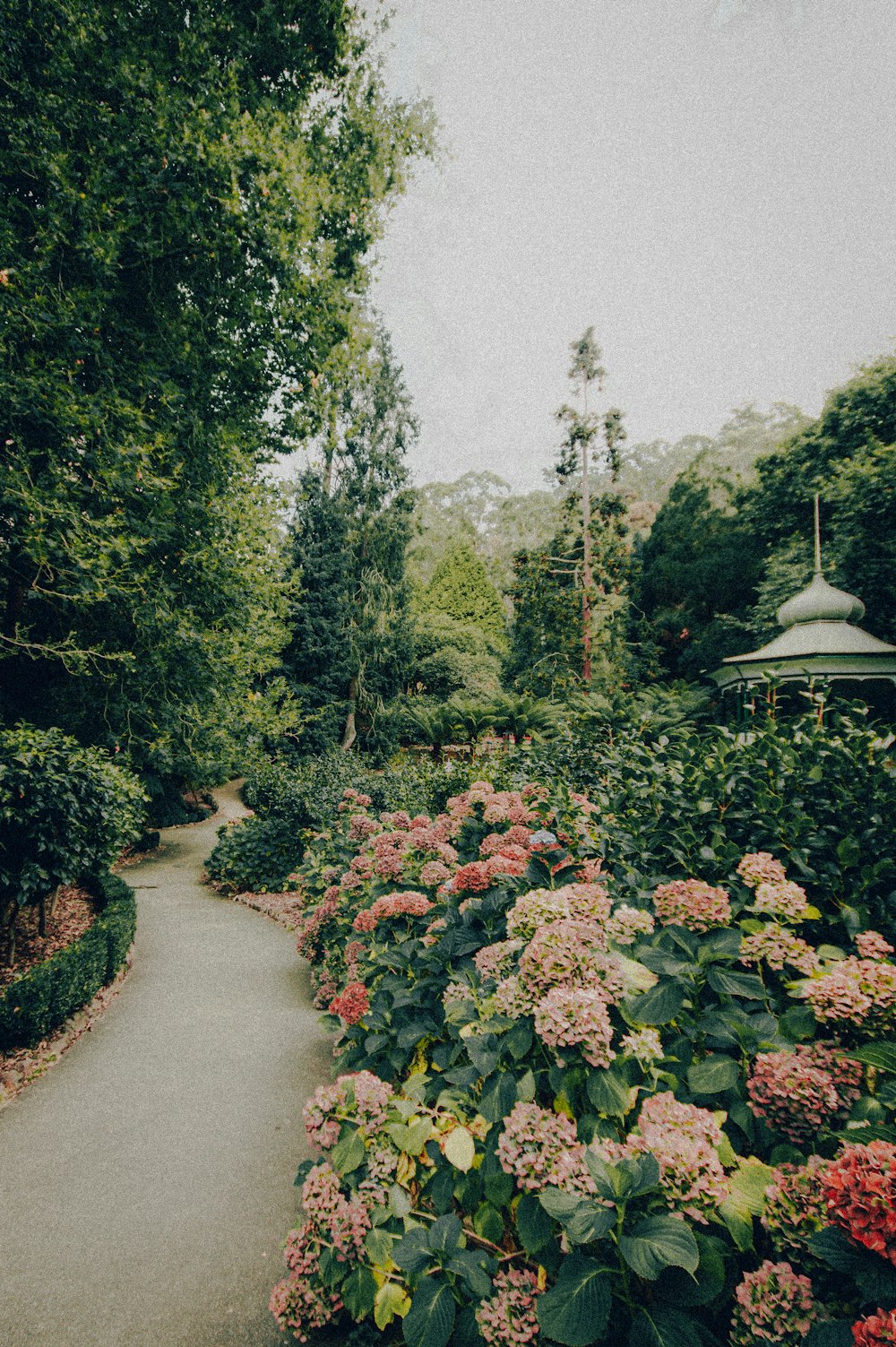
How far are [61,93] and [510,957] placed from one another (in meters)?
9.10

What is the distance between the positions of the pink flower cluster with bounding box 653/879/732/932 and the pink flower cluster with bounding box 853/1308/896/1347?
91cm

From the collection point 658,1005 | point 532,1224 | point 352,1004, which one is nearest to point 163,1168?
point 352,1004

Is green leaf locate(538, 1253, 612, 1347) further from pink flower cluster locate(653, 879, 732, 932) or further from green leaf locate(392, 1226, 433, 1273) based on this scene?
pink flower cluster locate(653, 879, 732, 932)

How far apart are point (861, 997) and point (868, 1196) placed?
499 mm

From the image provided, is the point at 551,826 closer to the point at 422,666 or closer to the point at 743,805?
the point at 743,805

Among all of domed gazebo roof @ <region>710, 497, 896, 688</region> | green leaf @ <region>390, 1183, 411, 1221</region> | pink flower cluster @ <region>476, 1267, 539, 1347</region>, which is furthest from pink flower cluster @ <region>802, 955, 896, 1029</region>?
domed gazebo roof @ <region>710, 497, 896, 688</region>

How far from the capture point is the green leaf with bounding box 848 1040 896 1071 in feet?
3.47

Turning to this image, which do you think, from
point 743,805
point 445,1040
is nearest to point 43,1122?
point 445,1040

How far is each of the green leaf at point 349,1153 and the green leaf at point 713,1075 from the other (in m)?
→ 0.98

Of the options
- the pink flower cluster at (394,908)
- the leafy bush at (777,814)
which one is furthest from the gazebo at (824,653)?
the pink flower cluster at (394,908)

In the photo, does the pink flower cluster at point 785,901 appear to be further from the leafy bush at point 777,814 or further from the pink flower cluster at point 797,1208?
the pink flower cluster at point 797,1208

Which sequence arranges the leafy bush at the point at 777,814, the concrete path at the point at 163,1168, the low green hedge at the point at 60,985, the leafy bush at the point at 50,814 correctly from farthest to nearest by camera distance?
1. the leafy bush at the point at 50,814
2. the low green hedge at the point at 60,985
3. the concrete path at the point at 163,1168
4. the leafy bush at the point at 777,814

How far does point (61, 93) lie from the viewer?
5996 mm

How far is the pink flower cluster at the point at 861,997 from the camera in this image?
4.03 feet
